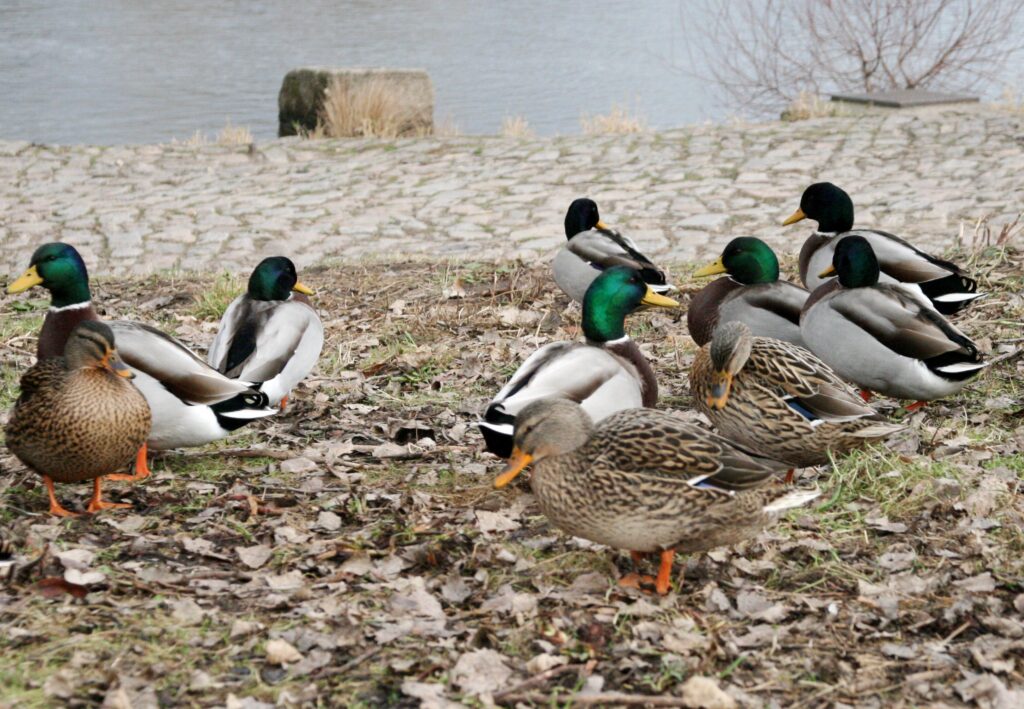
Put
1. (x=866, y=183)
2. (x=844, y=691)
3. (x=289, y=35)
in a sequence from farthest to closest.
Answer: (x=289, y=35), (x=866, y=183), (x=844, y=691)

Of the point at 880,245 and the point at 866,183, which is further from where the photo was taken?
the point at 866,183

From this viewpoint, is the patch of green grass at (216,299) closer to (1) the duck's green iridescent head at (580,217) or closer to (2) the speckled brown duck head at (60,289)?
(1) the duck's green iridescent head at (580,217)

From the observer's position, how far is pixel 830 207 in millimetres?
6688

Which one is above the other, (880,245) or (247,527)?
(880,245)

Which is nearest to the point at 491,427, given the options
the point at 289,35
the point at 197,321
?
the point at 197,321

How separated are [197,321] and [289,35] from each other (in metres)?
23.3

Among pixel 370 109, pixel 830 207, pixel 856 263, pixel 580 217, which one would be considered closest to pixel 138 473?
pixel 856 263

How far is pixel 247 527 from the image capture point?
4.12 metres

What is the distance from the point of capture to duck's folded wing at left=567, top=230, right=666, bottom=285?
6668 millimetres

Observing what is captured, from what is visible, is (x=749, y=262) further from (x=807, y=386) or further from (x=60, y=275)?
(x=60, y=275)

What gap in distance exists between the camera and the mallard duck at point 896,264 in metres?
5.94

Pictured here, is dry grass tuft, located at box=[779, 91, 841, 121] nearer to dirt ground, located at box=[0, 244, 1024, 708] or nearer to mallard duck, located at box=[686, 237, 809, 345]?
mallard duck, located at box=[686, 237, 809, 345]

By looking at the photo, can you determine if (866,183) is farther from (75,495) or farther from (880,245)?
(75,495)

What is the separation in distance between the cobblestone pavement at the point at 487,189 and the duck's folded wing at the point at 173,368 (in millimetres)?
4088
